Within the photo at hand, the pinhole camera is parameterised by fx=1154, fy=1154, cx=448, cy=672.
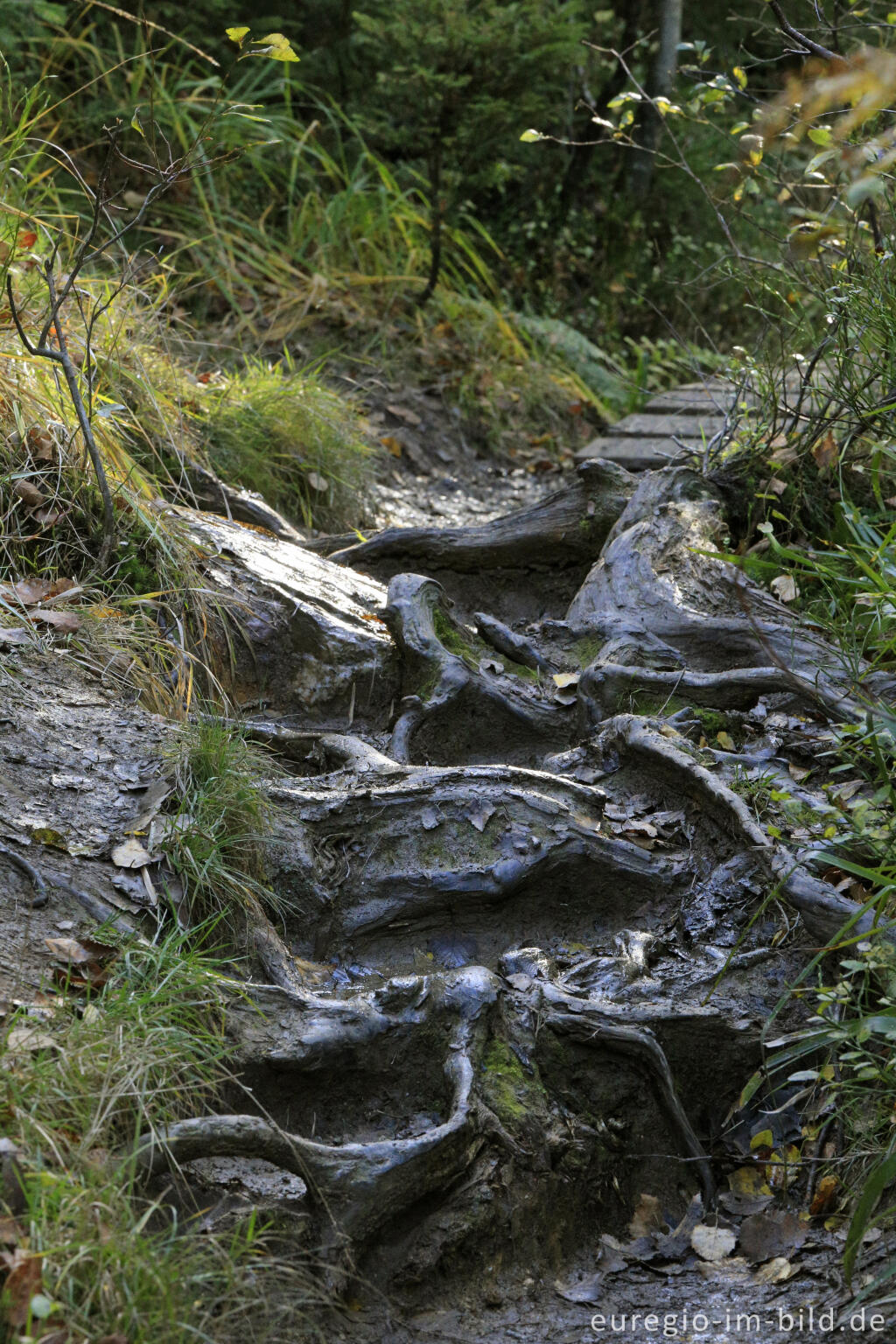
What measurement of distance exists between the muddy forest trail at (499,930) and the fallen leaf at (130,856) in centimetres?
2

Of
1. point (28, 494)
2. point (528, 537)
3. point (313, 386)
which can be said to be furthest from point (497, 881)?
point (313, 386)

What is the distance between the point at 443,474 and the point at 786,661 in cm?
322

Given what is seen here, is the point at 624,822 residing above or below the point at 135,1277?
below

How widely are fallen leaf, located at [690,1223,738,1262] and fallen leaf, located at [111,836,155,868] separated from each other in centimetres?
149

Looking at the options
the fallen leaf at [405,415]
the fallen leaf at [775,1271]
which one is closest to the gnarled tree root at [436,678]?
the fallen leaf at [775,1271]

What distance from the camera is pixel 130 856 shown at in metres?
2.78

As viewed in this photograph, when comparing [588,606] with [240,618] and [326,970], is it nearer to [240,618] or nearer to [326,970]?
[240,618]

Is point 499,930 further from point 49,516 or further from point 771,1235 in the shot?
point 49,516

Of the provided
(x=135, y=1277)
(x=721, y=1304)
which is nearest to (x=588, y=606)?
(x=721, y=1304)

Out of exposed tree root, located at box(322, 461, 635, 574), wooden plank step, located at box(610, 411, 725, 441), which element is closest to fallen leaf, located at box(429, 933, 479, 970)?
exposed tree root, located at box(322, 461, 635, 574)

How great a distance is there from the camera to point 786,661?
3.90m

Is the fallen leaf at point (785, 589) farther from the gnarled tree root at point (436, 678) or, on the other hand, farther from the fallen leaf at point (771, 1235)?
the fallen leaf at point (771, 1235)

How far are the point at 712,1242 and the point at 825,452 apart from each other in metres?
3.22

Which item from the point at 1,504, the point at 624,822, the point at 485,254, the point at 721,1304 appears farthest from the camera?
the point at 485,254
